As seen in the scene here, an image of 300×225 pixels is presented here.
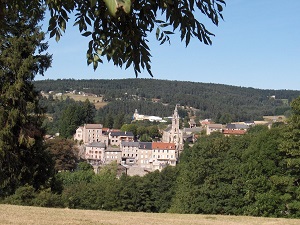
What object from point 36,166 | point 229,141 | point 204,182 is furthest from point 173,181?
point 36,166

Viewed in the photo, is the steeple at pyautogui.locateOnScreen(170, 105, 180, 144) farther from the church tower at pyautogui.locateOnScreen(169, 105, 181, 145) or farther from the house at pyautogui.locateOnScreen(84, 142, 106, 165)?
the house at pyautogui.locateOnScreen(84, 142, 106, 165)

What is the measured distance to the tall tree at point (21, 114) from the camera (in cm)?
1434

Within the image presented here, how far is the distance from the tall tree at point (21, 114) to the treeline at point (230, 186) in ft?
2.82

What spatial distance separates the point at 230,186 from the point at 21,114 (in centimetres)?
1323

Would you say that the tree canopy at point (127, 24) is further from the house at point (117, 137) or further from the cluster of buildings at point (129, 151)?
the house at point (117, 137)

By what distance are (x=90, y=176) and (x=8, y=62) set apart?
118 feet

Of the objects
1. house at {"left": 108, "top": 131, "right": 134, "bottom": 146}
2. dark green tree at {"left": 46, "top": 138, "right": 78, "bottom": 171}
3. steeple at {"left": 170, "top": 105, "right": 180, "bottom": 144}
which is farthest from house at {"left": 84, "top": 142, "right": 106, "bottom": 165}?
dark green tree at {"left": 46, "top": 138, "right": 78, "bottom": 171}

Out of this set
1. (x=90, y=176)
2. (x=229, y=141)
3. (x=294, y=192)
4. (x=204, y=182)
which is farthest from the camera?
(x=90, y=176)

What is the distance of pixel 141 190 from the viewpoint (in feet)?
115

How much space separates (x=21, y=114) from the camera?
14664mm

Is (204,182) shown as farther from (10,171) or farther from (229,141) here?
(10,171)

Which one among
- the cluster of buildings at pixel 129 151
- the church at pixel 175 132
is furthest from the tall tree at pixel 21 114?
the church at pixel 175 132

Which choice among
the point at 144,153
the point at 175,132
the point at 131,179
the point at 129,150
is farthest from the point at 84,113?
the point at 131,179

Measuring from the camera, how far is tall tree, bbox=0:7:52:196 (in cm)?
1434
